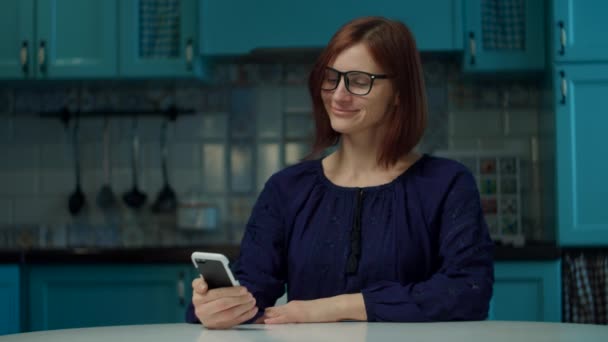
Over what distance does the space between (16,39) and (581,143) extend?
225 cm

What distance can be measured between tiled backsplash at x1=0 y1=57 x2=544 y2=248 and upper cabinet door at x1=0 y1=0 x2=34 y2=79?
0.89 feet

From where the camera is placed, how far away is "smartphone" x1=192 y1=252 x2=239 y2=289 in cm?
138

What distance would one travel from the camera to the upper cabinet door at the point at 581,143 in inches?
130

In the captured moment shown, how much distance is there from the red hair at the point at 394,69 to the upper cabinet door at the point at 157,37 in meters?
1.82

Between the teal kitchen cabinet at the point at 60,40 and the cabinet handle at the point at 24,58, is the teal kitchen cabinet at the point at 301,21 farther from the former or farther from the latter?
the cabinet handle at the point at 24,58

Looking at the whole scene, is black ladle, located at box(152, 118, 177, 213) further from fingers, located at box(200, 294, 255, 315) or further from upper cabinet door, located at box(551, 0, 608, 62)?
fingers, located at box(200, 294, 255, 315)

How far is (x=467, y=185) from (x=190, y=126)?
2262mm

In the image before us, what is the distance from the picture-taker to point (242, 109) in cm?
386

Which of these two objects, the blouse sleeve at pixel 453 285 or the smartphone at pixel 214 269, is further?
the blouse sleeve at pixel 453 285

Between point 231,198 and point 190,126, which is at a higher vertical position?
point 190,126

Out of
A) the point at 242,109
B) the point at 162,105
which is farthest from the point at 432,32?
the point at 162,105

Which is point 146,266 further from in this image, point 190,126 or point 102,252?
point 190,126

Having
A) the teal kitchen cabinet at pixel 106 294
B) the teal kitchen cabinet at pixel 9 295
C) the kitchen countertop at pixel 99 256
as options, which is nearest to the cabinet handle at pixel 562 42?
the kitchen countertop at pixel 99 256

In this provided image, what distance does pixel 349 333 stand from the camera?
140cm
